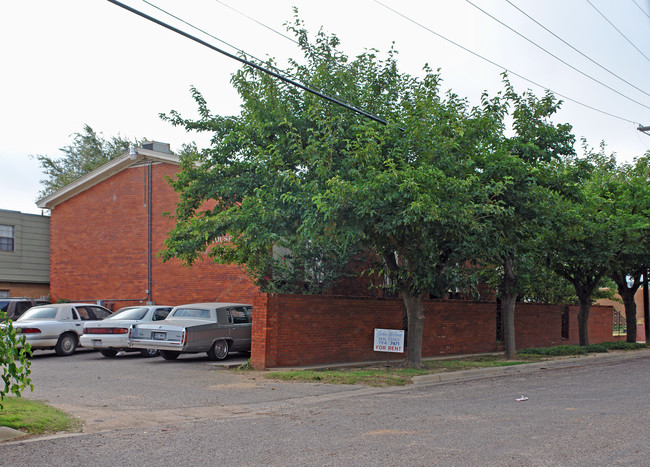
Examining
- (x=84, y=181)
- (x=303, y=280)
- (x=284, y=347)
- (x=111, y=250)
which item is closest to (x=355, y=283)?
(x=303, y=280)

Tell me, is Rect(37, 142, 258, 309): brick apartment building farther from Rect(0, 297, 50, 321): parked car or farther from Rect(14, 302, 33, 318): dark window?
Rect(0, 297, 50, 321): parked car

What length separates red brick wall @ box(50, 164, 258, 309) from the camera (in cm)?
2473

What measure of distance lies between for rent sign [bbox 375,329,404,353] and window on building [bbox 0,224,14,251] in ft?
70.1

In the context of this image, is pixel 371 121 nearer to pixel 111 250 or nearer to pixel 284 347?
pixel 284 347

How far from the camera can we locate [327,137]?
1404 cm

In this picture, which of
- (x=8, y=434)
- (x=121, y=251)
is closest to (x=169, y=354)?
(x=8, y=434)

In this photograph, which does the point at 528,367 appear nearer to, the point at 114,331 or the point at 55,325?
the point at 114,331

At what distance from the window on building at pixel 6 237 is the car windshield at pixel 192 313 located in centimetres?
1624

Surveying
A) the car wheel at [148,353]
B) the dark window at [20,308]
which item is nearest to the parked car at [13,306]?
the dark window at [20,308]

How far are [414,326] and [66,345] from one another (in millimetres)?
10260

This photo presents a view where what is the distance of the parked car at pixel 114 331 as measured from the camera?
57.3 feet

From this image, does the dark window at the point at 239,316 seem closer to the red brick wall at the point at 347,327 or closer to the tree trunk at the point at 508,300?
the red brick wall at the point at 347,327

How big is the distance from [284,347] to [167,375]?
2.99 m

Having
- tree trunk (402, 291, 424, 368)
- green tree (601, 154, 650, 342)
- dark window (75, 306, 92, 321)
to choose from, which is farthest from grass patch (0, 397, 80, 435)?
green tree (601, 154, 650, 342)
